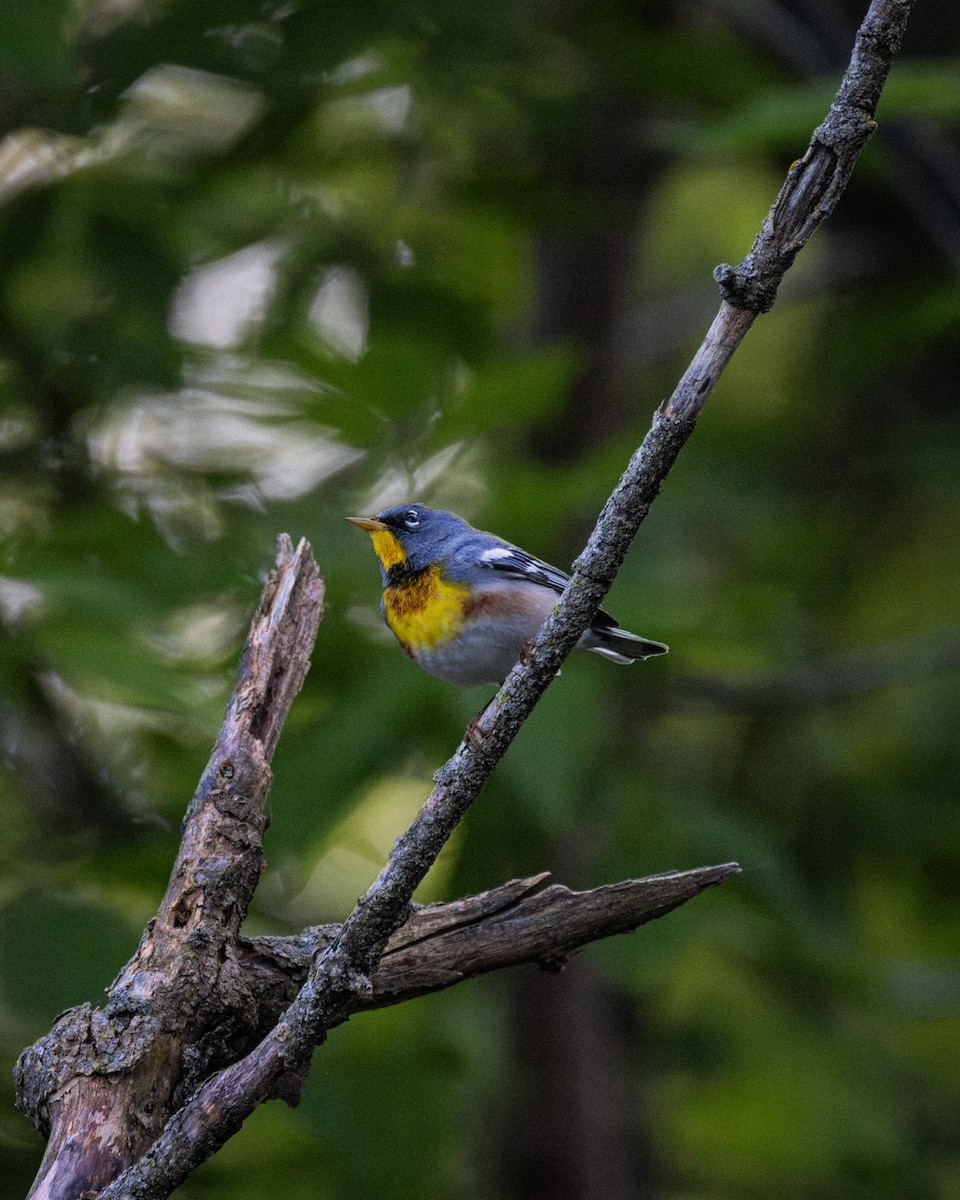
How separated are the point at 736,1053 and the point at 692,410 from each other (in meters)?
5.35

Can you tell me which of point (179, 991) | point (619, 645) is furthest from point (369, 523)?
point (179, 991)

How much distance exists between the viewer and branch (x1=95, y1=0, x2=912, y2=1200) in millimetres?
2094

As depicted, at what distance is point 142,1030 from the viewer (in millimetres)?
2449

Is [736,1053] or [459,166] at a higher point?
[459,166]

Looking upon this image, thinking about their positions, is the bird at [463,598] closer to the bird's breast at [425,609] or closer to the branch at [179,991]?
the bird's breast at [425,609]

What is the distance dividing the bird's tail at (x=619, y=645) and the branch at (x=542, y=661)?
1.39 meters

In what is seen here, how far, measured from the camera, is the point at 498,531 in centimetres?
463

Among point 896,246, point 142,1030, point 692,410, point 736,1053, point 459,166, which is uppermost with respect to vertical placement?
point 692,410

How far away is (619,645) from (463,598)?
50 centimetres

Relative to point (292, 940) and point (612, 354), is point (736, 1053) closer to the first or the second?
point (612, 354)

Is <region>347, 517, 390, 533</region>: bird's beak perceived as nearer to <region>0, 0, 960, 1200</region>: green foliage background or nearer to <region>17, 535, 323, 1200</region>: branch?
<region>0, 0, 960, 1200</region>: green foliage background

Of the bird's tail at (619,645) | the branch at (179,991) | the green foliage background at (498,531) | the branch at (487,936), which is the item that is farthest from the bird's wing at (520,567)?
the branch at (487,936)

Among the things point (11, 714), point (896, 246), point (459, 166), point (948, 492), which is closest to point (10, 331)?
point (11, 714)

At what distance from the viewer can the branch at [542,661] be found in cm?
209
